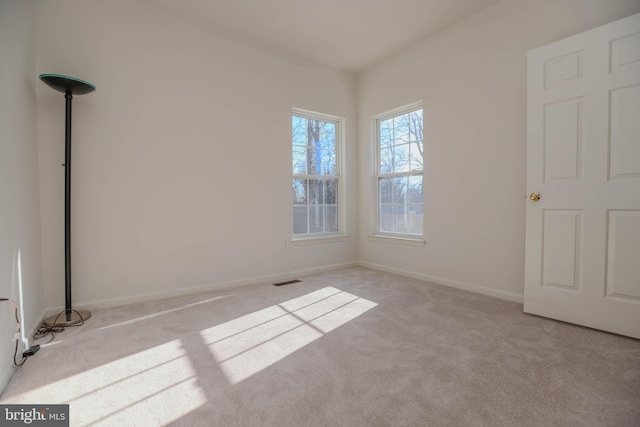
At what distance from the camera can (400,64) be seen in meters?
3.89

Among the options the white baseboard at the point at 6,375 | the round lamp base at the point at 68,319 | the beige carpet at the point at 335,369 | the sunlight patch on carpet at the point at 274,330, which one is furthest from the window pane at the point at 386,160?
the white baseboard at the point at 6,375

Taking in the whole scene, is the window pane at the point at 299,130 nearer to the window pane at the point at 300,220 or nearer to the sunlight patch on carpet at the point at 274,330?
the window pane at the point at 300,220

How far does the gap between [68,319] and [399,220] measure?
3554 millimetres

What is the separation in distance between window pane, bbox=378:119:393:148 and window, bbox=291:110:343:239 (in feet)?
1.95

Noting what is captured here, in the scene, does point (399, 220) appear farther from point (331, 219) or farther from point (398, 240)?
point (331, 219)

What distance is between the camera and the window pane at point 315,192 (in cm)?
421

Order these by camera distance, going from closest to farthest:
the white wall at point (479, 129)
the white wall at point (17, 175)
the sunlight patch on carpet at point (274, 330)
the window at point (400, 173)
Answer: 1. the white wall at point (17, 175)
2. the sunlight patch on carpet at point (274, 330)
3. the white wall at point (479, 129)
4. the window at point (400, 173)

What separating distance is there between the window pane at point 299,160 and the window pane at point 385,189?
1.11 meters

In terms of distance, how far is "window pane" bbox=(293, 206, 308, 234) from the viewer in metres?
4.05

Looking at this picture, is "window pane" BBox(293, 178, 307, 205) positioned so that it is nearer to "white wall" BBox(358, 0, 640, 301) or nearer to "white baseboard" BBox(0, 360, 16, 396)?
"white wall" BBox(358, 0, 640, 301)

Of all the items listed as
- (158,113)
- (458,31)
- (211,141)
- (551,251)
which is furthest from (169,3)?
(551,251)

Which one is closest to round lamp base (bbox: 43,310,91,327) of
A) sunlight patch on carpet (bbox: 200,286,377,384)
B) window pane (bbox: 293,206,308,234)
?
sunlight patch on carpet (bbox: 200,286,377,384)

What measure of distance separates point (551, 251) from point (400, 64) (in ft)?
9.06

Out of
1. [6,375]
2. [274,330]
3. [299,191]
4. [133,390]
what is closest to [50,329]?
[6,375]
